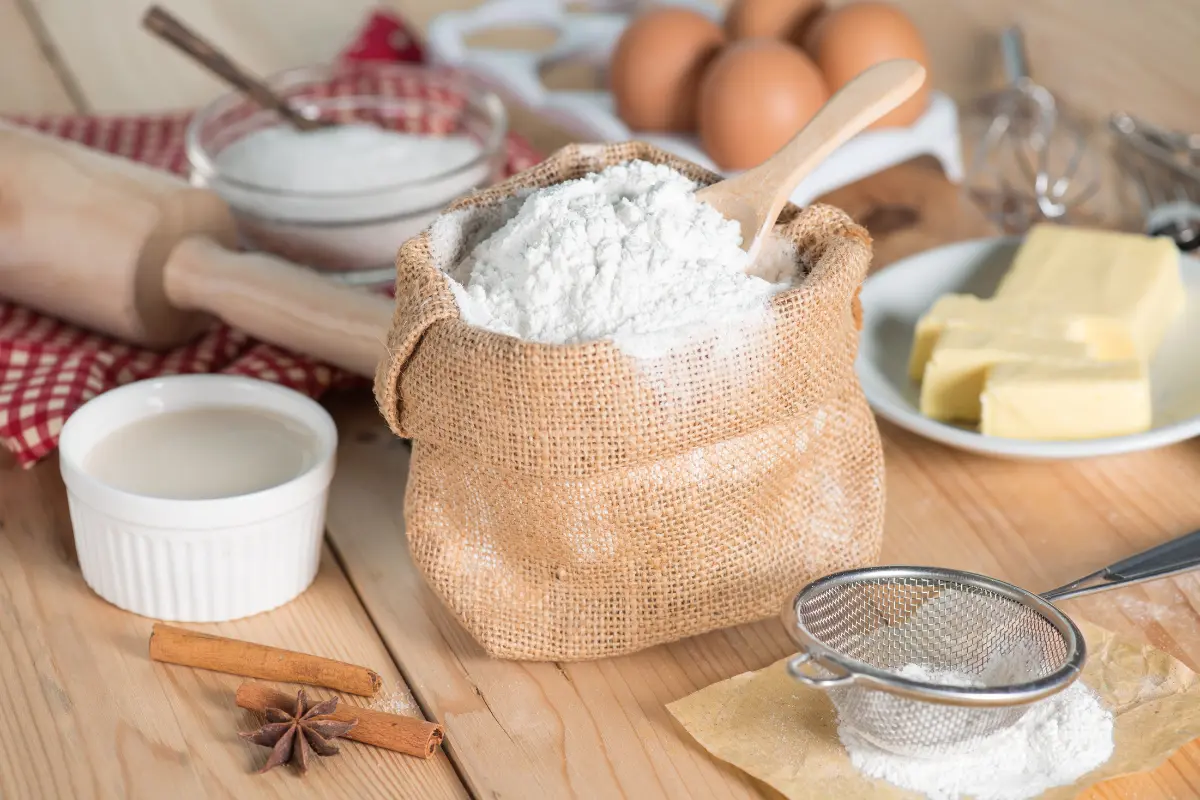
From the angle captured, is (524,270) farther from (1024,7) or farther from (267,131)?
(1024,7)

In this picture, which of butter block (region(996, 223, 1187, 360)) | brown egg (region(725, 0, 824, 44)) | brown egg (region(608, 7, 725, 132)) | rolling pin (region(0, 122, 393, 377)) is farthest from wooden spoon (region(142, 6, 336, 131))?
butter block (region(996, 223, 1187, 360))

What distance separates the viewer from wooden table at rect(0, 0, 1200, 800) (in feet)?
2.38

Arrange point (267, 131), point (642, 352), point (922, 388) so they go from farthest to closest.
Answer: point (267, 131), point (922, 388), point (642, 352)

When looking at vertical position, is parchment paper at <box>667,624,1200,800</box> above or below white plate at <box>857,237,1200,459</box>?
below

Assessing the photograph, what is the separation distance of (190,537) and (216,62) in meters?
0.59

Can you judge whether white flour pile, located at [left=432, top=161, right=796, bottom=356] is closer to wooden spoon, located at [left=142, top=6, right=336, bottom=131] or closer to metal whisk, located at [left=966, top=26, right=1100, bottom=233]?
wooden spoon, located at [left=142, top=6, right=336, bottom=131]

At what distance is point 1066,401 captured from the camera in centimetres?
93

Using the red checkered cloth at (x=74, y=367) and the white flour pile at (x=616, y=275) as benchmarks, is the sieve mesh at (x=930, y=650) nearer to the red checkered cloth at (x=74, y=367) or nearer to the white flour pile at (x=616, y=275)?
the white flour pile at (x=616, y=275)

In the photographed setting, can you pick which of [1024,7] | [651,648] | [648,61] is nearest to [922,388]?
[651,648]

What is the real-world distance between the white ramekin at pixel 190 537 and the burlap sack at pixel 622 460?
0.08 metres

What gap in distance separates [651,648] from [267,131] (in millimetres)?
698

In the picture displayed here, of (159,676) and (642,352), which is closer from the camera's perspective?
(642,352)

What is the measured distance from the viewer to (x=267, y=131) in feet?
4.15

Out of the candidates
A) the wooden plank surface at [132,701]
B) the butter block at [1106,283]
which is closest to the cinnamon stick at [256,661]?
the wooden plank surface at [132,701]
